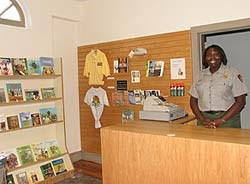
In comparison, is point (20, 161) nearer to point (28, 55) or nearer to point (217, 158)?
point (28, 55)

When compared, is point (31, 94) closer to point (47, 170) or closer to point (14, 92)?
point (14, 92)

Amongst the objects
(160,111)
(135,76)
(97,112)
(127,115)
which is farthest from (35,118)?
(160,111)

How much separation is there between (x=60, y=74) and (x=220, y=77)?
244 cm

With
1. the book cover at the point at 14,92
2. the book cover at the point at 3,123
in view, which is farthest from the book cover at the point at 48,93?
the book cover at the point at 3,123

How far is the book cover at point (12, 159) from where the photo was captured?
3601 millimetres

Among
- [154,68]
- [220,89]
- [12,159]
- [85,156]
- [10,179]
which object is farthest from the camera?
[85,156]

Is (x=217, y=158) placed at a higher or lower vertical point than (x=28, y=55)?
lower

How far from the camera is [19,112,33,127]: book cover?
3.85 meters

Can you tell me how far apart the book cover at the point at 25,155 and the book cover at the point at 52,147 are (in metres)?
0.30

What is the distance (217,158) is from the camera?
2121 millimetres

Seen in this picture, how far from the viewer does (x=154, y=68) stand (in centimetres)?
400

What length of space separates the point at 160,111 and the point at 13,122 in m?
2.08

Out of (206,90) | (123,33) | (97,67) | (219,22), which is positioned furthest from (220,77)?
(97,67)

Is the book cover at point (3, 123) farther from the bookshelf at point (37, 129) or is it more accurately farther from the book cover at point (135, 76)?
the book cover at point (135, 76)
